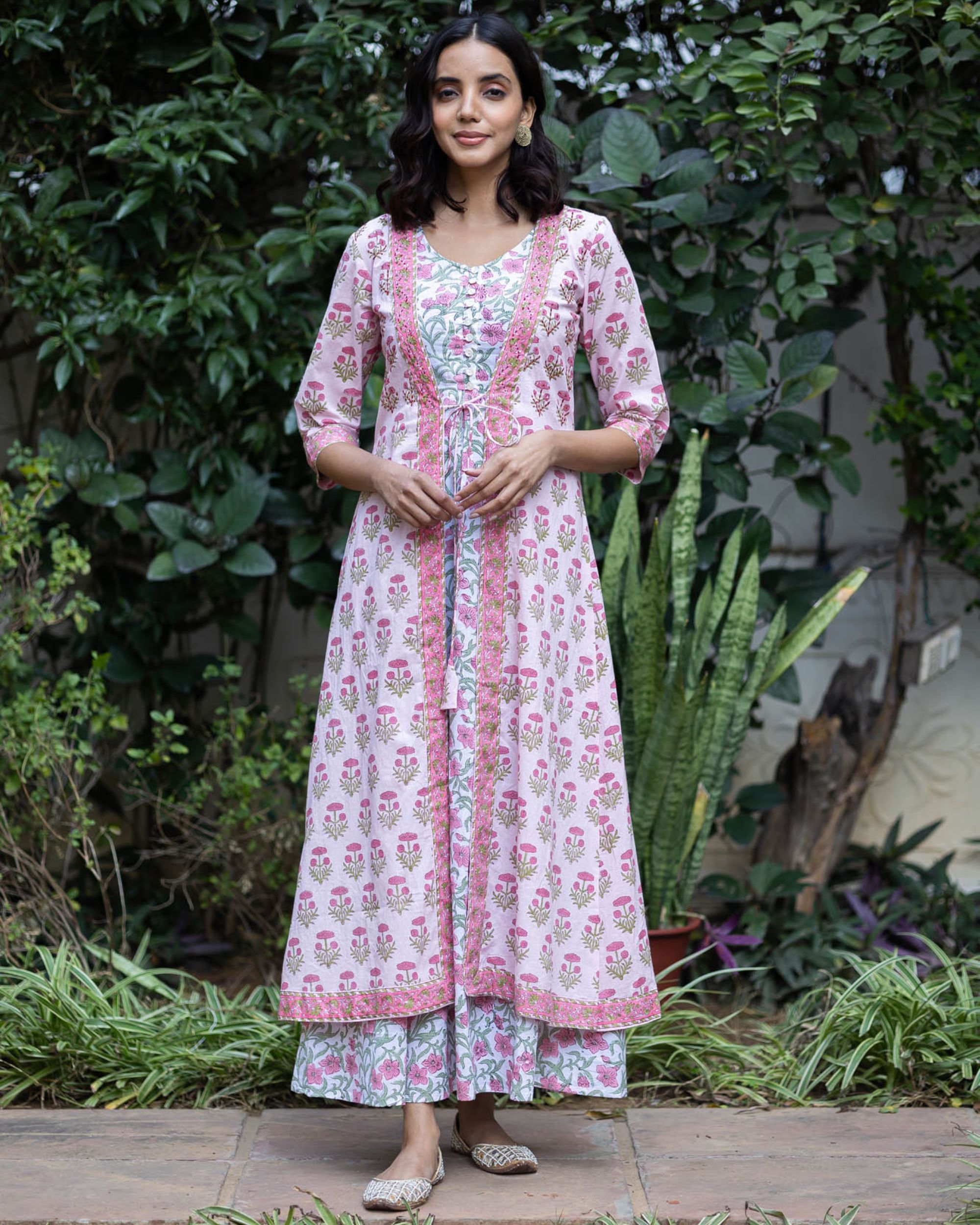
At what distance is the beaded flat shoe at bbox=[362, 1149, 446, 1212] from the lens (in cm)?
217

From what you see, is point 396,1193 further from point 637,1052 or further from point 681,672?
point 681,672

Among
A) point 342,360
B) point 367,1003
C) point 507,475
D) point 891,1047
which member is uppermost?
point 342,360

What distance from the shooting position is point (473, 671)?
2.27m

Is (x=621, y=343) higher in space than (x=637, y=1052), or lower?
higher

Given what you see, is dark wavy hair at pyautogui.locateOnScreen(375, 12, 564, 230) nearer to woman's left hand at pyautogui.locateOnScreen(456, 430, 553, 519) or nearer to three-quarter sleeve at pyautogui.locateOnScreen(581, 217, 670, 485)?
three-quarter sleeve at pyautogui.locateOnScreen(581, 217, 670, 485)

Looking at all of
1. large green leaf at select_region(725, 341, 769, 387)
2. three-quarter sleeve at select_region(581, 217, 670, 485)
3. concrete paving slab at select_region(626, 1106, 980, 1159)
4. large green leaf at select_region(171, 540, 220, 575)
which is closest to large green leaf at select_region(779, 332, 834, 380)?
large green leaf at select_region(725, 341, 769, 387)

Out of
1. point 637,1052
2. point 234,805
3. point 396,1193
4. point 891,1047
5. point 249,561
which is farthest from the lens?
point 234,805

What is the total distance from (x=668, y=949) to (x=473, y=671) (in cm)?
128

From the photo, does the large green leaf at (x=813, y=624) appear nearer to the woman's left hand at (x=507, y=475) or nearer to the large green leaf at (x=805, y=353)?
the large green leaf at (x=805, y=353)

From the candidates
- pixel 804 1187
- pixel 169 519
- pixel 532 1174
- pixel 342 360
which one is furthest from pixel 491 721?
pixel 169 519

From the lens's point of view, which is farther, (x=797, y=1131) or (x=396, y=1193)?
(x=797, y=1131)

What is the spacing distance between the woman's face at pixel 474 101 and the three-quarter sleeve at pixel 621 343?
0.78ft

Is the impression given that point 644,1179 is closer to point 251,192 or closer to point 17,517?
point 17,517

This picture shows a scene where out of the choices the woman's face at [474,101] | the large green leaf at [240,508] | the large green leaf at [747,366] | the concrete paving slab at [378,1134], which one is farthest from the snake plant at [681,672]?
the woman's face at [474,101]
